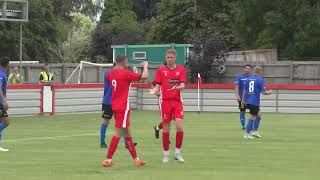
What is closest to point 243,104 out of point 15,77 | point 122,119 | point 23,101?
point 122,119

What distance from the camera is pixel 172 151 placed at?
16.4 metres

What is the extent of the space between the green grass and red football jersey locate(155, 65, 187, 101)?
1.22 metres

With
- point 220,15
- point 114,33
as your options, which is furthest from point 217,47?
point 114,33

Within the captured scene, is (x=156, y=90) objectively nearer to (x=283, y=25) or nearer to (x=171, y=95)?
(x=171, y=95)

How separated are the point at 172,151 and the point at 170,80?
2.54m

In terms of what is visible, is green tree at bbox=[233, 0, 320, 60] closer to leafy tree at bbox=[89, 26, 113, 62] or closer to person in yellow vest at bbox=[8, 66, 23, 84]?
person in yellow vest at bbox=[8, 66, 23, 84]

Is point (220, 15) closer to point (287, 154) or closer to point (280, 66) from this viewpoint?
point (280, 66)

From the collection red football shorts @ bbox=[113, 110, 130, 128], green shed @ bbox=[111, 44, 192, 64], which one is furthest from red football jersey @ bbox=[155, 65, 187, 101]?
green shed @ bbox=[111, 44, 192, 64]

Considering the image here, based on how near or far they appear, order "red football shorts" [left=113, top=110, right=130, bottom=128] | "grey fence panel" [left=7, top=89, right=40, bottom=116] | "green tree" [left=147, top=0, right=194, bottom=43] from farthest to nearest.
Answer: "green tree" [left=147, top=0, right=194, bottom=43], "grey fence panel" [left=7, top=89, right=40, bottom=116], "red football shorts" [left=113, top=110, right=130, bottom=128]

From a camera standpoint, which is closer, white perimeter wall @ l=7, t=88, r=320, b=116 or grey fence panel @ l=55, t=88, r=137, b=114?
grey fence panel @ l=55, t=88, r=137, b=114

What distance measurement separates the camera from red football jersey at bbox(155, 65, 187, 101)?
14.3 metres

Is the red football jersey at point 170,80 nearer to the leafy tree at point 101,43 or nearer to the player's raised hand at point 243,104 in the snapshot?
the player's raised hand at point 243,104

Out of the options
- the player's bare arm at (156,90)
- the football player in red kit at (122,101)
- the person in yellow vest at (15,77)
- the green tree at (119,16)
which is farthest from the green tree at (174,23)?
the football player in red kit at (122,101)

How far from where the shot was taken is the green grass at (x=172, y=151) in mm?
12438
